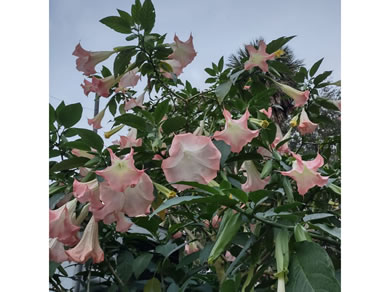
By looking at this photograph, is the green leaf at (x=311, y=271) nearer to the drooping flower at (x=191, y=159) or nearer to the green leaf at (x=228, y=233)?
the green leaf at (x=228, y=233)

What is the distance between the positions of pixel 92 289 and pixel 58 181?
23 cm

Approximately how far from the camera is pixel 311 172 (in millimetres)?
485

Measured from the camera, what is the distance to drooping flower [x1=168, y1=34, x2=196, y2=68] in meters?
0.71

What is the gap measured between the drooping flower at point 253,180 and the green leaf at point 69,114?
285 mm

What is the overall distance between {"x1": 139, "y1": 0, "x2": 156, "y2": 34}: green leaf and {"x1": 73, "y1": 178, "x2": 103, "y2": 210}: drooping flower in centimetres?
28

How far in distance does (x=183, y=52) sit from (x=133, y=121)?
0.19 metres

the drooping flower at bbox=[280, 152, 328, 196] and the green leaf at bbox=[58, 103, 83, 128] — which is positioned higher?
the green leaf at bbox=[58, 103, 83, 128]

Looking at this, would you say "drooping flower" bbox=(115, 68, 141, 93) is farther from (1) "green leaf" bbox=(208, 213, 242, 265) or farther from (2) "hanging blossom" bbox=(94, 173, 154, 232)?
(1) "green leaf" bbox=(208, 213, 242, 265)

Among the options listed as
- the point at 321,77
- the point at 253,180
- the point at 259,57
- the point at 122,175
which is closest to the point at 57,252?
the point at 122,175

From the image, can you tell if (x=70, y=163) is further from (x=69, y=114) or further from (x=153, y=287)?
(x=153, y=287)

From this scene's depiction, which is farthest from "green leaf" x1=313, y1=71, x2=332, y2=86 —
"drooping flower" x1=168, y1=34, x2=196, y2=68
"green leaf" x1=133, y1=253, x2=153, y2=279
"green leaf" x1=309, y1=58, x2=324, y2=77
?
"green leaf" x1=133, y1=253, x2=153, y2=279
